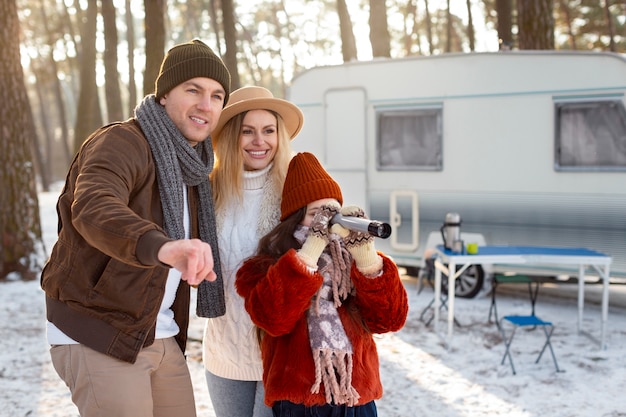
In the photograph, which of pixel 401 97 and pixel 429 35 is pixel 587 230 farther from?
pixel 429 35

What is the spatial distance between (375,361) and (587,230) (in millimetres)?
5069

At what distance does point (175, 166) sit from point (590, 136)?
18.8 feet

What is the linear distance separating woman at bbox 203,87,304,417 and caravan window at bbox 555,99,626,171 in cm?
495

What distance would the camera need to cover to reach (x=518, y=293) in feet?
25.3

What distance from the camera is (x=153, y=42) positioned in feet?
24.2

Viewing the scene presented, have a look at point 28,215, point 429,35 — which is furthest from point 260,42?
point 28,215

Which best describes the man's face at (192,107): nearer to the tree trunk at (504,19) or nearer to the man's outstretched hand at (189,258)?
the man's outstretched hand at (189,258)

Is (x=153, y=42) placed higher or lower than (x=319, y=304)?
higher

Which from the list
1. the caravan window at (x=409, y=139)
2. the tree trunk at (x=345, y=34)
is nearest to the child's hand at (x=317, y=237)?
the caravan window at (x=409, y=139)

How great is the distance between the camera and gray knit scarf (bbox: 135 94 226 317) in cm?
197

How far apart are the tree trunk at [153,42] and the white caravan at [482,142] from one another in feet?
5.69

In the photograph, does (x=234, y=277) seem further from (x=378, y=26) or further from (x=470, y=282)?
(x=378, y=26)

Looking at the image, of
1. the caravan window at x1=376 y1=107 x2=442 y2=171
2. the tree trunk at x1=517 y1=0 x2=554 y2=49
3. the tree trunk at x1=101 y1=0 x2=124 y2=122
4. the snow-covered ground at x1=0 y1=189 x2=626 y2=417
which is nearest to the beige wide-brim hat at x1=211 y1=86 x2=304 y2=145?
the snow-covered ground at x1=0 y1=189 x2=626 y2=417

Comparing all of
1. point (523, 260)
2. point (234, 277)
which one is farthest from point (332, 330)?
point (523, 260)
